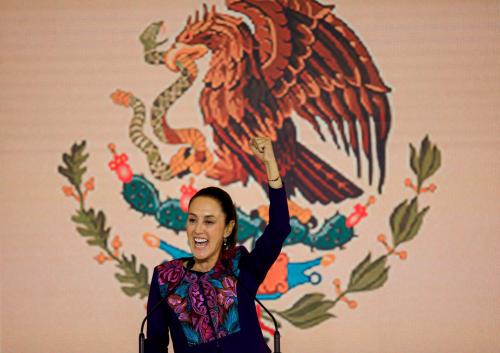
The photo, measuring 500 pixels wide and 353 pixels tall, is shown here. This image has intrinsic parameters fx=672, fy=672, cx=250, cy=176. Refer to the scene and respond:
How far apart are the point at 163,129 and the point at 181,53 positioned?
1.33 feet

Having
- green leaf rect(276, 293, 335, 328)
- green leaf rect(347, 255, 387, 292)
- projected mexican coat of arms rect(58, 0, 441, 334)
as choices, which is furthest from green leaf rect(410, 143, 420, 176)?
green leaf rect(276, 293, 335, 328)

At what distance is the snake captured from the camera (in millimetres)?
3459

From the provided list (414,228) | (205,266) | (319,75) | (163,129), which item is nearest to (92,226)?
(163,129)

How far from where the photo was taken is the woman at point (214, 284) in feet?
6.52

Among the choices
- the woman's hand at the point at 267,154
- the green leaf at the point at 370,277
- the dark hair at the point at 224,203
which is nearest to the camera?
the woman's hand at the point at 267,154

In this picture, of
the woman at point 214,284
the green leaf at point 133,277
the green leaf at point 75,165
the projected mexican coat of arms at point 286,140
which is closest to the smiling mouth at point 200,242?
the woman at point 214,284

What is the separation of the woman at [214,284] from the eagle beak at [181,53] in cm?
152

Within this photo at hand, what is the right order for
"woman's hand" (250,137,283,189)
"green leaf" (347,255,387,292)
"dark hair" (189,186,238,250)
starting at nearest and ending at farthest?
"woman's hand" (250,137,283,189), "dark hair" (189,186,238,250), "green leaf" (347,255,387,292)

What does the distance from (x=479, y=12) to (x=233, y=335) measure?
2.35 meters

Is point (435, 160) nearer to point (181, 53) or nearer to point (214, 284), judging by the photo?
point (181, 53)

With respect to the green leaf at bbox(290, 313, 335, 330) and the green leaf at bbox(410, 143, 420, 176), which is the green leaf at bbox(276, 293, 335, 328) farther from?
the green leaf at bbox(410, 143, 420, 176)

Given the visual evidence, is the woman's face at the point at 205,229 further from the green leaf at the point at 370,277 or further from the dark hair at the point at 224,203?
the green leaf at the point at 370,277

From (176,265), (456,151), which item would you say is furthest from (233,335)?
(456,151)

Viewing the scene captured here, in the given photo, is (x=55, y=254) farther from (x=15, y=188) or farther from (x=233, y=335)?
(x=233, y=335)
